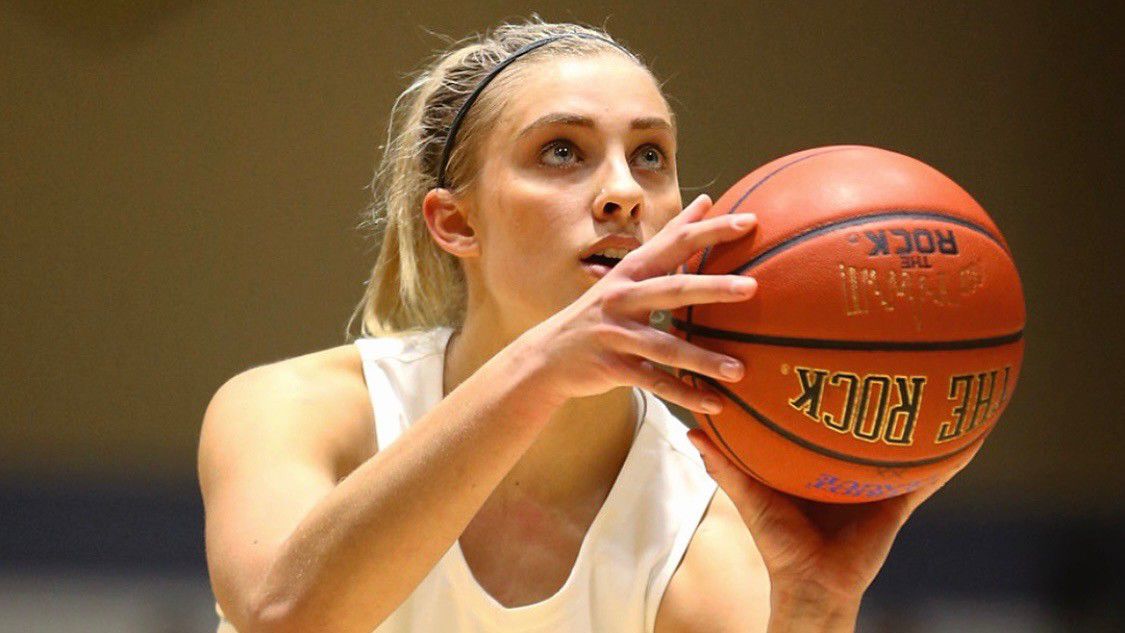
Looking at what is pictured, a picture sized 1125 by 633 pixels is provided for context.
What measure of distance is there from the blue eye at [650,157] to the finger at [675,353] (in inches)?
29.2

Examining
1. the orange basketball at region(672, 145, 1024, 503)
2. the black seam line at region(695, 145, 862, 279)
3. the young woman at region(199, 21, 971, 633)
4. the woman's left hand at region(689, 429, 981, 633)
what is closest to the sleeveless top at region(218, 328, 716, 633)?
the young woman at region(199, 21, 971, 633)

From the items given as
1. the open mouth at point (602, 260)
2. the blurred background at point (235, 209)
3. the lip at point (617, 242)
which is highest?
the lip at point (617, 242)

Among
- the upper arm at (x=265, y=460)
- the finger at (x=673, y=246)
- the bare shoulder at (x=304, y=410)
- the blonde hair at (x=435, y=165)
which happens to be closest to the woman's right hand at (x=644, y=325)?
the finger at (x=673, y=246)

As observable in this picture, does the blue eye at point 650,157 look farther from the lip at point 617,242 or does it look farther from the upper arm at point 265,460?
the upper arm at point 265,460

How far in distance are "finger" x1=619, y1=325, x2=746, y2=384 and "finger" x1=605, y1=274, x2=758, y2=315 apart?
0.10 ft

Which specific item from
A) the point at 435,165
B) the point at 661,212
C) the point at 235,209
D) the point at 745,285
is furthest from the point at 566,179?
the point at 235,209

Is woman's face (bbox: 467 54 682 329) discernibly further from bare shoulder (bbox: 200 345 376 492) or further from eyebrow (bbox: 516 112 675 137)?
bare shoulder (bbox: 200 345 376 492)

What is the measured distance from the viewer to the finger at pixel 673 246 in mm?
1545

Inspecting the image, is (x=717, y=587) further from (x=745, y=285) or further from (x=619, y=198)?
(x=745, y=285)

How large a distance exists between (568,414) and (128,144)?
3.21m

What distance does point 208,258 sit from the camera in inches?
200

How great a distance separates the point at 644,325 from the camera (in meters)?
1.55

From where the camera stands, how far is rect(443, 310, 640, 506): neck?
2447 millimetres

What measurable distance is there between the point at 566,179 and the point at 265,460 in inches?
26.3
